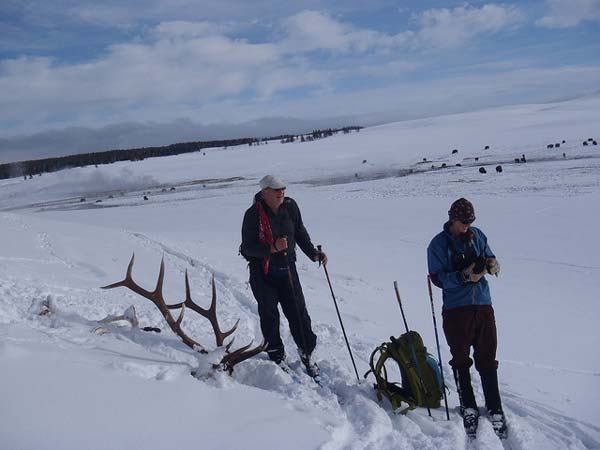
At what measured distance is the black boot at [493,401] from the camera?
381cm

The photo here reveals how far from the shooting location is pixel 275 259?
15.1ft

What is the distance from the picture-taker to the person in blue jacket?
3.85 metres

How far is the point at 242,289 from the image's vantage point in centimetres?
809

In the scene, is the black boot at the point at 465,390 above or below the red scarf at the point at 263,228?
below

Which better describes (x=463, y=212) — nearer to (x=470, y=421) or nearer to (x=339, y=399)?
(x=470, y=421)

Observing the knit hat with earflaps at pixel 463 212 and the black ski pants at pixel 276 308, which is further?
the black ski pants at pixel 276 308

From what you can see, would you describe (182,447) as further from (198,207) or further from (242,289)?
(198,207)

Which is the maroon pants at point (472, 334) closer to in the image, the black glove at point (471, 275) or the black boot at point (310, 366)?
the black glove at point (471, 275)

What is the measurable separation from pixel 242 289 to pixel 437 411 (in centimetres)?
444

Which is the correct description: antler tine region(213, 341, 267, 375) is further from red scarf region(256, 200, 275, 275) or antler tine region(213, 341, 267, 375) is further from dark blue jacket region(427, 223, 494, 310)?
dark blue jacket region(427, 223, 494, 310)

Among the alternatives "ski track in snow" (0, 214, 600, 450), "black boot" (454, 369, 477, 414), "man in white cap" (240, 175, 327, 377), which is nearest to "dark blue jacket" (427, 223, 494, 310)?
"black boot" (454, 369, 477, 414)

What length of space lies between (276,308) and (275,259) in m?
0.45

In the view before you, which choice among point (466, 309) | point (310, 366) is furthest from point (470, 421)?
point (310, 366)

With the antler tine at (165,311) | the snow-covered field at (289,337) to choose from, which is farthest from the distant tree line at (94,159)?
the antler tine at (165,311)
